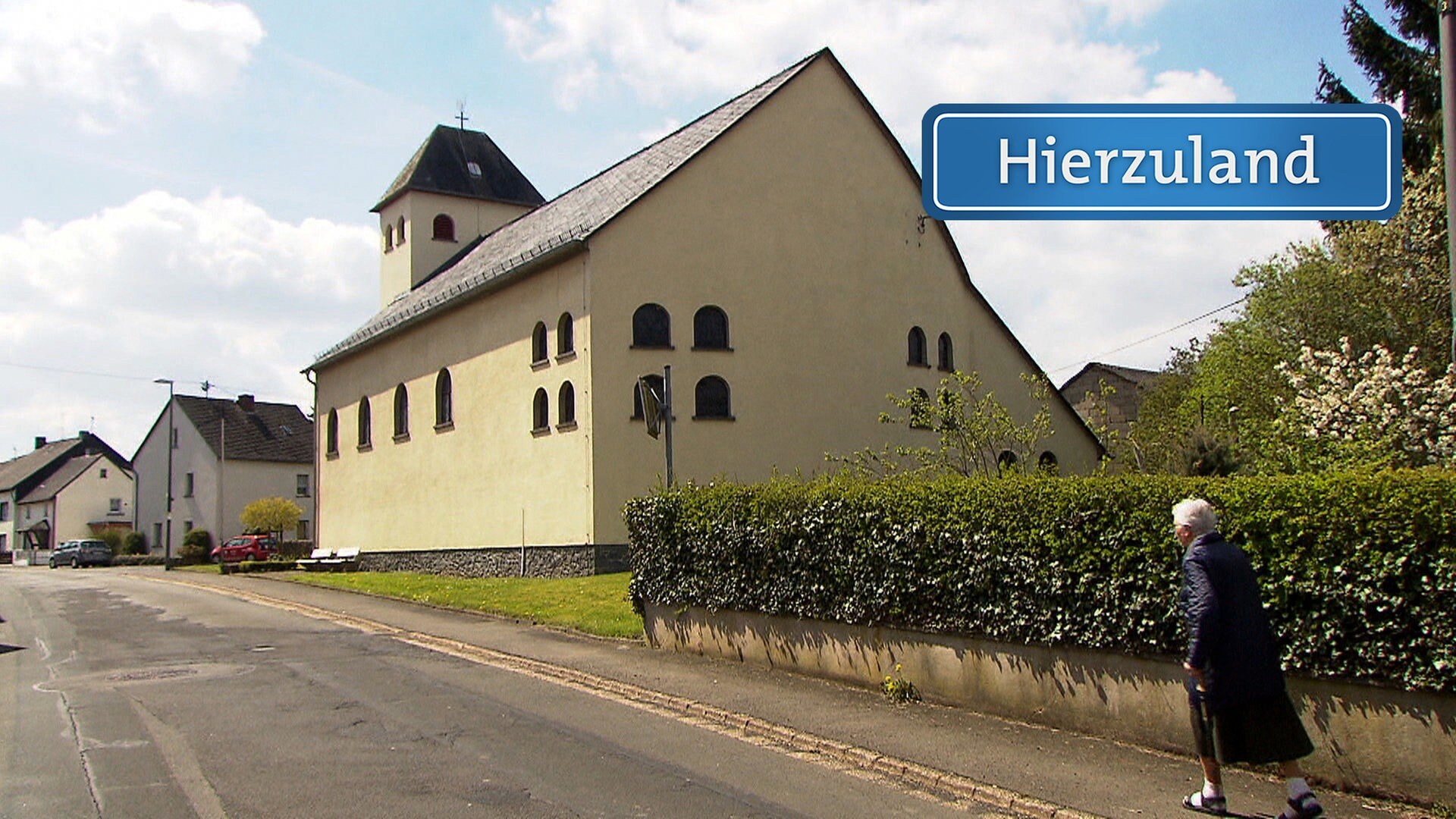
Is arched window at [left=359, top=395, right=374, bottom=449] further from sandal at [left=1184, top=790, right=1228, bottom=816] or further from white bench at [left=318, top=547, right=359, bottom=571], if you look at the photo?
sandal at [left=1184, top=790, right=1228, bottom=816]

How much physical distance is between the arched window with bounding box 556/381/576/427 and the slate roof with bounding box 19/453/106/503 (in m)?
65.9

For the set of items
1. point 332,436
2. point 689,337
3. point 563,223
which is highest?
point 563,223

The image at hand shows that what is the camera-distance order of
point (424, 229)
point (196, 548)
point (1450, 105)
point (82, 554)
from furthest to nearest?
point (82, 554) < point (196, 548) < point (424, 229) < point (1450, 105)

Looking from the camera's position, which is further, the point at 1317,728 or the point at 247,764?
the point at 247,764

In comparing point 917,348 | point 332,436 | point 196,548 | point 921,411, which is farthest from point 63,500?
point 921,411

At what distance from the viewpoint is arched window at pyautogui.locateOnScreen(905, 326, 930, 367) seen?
3177cm

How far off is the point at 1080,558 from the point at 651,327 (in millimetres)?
19446

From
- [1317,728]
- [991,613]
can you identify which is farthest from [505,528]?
[1317,728]

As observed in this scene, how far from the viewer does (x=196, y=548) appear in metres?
57.6

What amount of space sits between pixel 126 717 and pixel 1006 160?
27.8 ft

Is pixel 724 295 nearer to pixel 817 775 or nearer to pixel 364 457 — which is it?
pixel 364 457

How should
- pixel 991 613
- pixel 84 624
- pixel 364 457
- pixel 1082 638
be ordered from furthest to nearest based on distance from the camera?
1. pixel 364 457
2. pixel 84 624
3. pixel 991 613
4. pixel 1082 638

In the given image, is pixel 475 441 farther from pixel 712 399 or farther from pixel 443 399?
pixel 712 399

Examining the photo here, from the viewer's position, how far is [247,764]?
8219 millimetres
